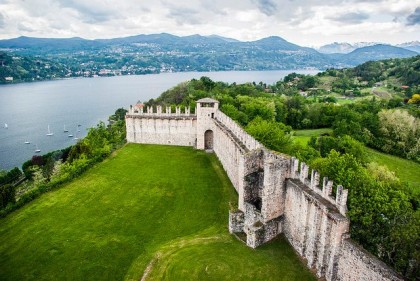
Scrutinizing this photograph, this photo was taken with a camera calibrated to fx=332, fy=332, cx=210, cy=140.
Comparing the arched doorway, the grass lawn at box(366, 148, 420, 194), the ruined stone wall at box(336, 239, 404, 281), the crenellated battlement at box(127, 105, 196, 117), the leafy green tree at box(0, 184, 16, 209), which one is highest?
the crenellated battlement at box(127, 105, 196, 117)

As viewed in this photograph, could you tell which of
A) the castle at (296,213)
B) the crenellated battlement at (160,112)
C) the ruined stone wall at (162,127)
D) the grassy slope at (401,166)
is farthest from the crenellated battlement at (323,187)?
the crenellated battlement at (160,112)

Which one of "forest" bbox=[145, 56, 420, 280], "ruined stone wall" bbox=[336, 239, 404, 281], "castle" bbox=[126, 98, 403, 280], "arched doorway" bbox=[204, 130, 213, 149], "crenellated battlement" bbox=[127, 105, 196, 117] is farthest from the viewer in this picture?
"crenellated battlement" bbox=[127, 105, 196, 117]

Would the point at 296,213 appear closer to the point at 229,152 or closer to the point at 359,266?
the point at 359,266

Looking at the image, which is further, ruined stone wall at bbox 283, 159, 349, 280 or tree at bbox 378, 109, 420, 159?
tree at bbox 378, 109, 420, 159

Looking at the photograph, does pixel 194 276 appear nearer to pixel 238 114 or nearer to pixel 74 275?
pixel 74 275

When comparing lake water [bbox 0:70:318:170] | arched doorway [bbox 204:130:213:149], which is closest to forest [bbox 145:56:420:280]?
arched doorway [bbox 204:130:213:149]

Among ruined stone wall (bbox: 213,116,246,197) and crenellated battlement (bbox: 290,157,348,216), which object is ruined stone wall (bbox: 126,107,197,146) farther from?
crenellated battlement (bbox: 290,157,348,216)

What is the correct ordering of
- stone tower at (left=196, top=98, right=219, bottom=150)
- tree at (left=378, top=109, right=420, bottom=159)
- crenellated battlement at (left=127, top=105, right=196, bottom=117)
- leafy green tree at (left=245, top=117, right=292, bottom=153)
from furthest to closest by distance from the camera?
tree at (left=378, top=109, right=420, bottom=159) < crenellated battlement at (left=127, top=105, right=196, bottom=117) < stone tower at (left=196, top=98, right=219, bottom=150) < leafy green tree at (left=245, top=117, right=292, bottom=153)
